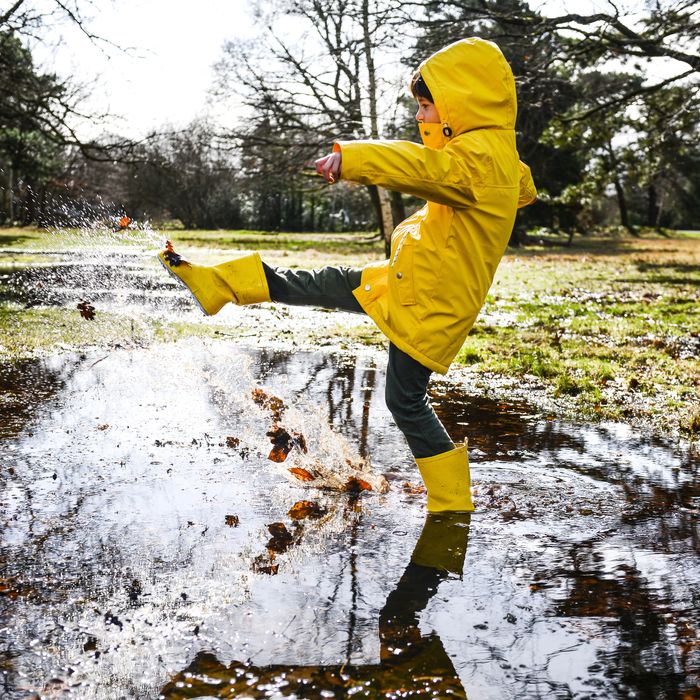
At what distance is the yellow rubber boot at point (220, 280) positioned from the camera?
3.77 m

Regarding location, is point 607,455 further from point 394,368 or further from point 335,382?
point 335,382

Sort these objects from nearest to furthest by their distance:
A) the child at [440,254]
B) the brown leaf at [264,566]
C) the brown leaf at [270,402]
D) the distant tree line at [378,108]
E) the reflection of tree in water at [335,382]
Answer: the brown leaf at [264,566]
the child at [440,254]
the reflection of tree in water at [335,382]
the brown leaf at [270,402]
the distant tree line at [378,108]

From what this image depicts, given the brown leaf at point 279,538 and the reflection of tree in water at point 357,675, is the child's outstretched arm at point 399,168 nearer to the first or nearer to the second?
the brown leaf at point 279,538

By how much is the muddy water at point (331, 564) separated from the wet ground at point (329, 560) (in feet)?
0.03

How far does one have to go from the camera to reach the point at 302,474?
168 inches

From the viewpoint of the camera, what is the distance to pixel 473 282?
357 cm

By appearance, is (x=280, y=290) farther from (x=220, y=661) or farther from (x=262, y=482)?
(x=220, y=661)

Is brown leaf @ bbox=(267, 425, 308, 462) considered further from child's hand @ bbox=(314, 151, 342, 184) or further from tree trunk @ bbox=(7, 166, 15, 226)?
tree trunk @ bbox=(7, 166, 15, 226)

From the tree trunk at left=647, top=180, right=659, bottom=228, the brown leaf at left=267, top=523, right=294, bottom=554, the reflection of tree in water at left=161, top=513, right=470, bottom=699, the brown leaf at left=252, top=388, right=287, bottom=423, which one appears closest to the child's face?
the brown leaf at left=267, top=523, right=294, bottom=554

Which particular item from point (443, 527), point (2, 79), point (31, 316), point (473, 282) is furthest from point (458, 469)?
point (2, 79)

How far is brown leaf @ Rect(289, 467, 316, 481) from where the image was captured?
167 inches

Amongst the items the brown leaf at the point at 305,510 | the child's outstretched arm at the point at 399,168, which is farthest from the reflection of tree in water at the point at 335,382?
the child's outstretched arm at the point at 399,168

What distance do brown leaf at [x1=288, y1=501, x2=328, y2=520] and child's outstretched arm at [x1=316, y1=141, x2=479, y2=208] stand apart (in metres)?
1.46

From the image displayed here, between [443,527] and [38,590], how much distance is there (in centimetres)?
164
